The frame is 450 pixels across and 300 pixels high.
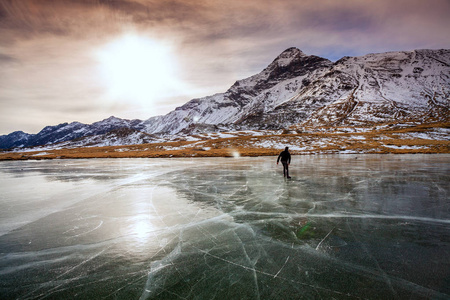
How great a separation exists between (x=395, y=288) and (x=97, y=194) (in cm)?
1202

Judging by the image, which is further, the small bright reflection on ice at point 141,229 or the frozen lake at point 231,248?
the small bright reflection on ice at point 141,229

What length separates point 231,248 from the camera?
5.10 meters

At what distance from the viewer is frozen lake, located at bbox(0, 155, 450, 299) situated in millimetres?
3680

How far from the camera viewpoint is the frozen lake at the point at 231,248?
3.68m

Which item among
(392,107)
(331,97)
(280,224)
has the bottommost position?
(280,224)

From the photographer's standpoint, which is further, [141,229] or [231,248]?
[141,229]

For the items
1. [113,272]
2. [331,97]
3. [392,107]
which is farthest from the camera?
[331,97]

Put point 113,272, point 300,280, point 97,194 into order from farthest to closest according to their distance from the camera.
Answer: point 97,194 → point 113,272 → point 300,280

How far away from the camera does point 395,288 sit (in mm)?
Answer: 3547

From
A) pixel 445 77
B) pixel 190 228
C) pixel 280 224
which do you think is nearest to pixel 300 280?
Result: pixel 280 224

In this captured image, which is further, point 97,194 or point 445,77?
point 445,77

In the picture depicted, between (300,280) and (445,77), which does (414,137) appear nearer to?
(300,280)

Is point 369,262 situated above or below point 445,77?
below

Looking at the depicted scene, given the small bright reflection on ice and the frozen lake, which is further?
the small bright reflection on ice
